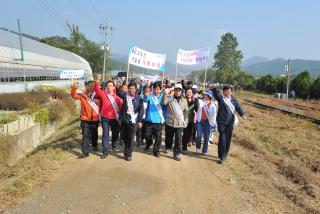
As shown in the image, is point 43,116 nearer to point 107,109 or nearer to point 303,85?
point 107,109

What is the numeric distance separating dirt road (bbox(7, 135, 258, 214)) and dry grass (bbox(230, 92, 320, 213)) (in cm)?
71

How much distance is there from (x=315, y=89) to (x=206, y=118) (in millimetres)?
36139

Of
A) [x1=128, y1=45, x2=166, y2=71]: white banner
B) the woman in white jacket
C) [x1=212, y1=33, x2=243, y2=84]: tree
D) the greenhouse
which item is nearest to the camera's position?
the woman in white jacket

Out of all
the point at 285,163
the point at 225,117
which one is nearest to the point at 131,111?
the point at 225,117

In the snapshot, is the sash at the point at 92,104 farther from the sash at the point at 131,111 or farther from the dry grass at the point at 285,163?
the dry grass at the point at 285,163

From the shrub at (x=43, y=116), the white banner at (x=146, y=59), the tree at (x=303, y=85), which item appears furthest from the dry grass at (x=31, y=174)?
the tree at (x=303, y=85)

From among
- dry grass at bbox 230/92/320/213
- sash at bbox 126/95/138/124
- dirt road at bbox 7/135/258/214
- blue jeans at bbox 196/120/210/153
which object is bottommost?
dry grass at bbox 230/92/320/213

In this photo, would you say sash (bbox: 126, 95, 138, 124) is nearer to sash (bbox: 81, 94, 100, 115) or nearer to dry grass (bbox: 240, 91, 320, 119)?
sash (bbox: 81, 94, 100, 115)

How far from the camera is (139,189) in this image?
6191 millimetres

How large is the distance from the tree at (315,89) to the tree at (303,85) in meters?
1.33

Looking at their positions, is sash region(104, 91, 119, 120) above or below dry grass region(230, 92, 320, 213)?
above

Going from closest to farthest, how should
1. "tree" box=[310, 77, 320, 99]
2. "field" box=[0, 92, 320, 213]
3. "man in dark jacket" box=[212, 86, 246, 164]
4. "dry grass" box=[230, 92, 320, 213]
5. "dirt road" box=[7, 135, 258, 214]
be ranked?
1. "dirt road" box=[7, 135, 258, 214]
2. "field" box=[0, 92, 320, 213]
3. "dry grass" box=[230, 92, 320, 213]
4. "man in dark jacket" box=[212, 86, 246, 164]
5. "tree" box=[310, 77, 320, 99]

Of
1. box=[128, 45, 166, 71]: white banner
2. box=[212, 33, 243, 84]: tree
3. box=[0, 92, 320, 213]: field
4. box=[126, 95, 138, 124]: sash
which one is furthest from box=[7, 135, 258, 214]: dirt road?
box=[212, 33, 243, 84]: tree

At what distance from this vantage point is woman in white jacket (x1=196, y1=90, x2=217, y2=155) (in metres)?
Answer: 8.89
